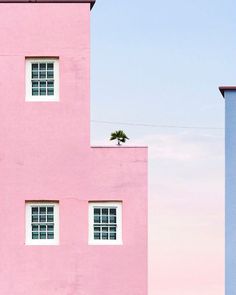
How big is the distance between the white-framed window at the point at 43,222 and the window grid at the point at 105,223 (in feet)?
3.93

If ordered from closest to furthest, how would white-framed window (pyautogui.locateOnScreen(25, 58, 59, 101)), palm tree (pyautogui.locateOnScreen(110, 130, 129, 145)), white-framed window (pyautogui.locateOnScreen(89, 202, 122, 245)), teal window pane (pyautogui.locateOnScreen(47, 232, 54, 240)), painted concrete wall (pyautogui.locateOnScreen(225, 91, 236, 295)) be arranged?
white-framed window (pyautogui.locateOnScreen(89, 202, 122, 245)), teal window pane (pyautogui.locateOnScreen(47, 232, 54, 240)), white-framed window (pyautogui.locateOnScreen(25, 58, 59, 101)), palm tree (pyautogui.locateOnScreen(110, 130, 129, 145)), painted concrete wall (pyautogui.locateOnScreen(225, 91, 236, 295))

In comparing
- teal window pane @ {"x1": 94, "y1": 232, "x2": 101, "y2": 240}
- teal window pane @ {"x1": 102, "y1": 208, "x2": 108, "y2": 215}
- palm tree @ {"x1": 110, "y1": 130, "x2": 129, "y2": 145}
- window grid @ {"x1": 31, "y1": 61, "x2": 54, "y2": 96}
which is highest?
window grid @ {"x1": 31, "y1": 61, "x2": 54, "y2": 96}

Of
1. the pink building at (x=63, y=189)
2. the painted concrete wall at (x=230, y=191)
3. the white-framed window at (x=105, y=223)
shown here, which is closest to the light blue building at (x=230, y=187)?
the painted concrete wall at (x=230, y=191)

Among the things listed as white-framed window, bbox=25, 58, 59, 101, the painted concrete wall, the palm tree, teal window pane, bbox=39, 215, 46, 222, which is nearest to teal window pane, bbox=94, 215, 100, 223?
teal window pane, bbox=39, 215, 46, 222

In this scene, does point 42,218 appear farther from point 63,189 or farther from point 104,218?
point 104,218

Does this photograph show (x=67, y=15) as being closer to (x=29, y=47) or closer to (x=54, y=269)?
(x=29, y=47)

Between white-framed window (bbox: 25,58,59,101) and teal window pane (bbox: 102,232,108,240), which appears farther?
white-framed window (bbox: 25,58,59,101)

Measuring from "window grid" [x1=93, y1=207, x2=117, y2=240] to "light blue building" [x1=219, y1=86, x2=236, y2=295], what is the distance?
411 cm

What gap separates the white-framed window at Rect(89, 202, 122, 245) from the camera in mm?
35594

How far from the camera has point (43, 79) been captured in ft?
118

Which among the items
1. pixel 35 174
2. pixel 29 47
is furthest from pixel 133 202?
pixel 29 47

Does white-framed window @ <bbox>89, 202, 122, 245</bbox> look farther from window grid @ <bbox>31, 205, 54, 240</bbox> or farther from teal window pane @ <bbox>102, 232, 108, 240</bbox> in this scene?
window grid @ <bbox>31, 205, 54, 240</bbox>

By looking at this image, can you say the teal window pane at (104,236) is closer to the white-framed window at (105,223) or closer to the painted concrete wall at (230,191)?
the white-framed window at (105,223)

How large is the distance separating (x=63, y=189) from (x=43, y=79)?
11.5 feet
